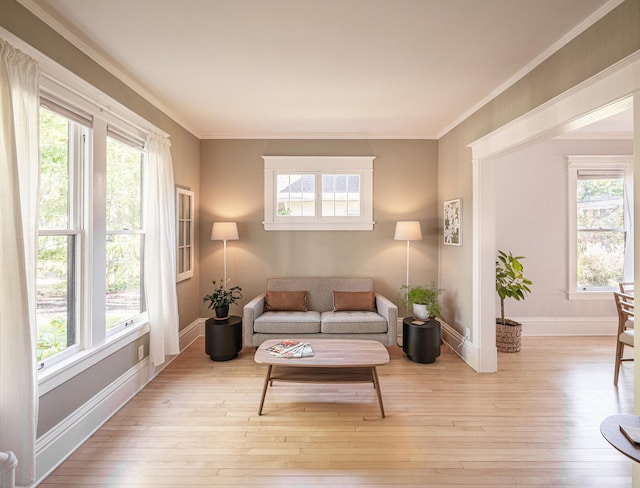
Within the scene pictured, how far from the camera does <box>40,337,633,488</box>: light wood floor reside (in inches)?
83.7

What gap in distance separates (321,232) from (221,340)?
6.41ft

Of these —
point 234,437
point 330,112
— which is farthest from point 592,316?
point 234,437

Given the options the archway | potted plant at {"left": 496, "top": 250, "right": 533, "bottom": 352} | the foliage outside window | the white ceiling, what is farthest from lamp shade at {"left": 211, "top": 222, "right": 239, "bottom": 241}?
potted plant at {"left": 496, "top": 250, "right": 533, "bottom": 352}

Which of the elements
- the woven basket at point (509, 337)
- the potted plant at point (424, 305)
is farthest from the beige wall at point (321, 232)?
the woven basket at point (509, 337)

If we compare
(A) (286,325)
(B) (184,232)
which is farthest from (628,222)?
(B) (184,232)

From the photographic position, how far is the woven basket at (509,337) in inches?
168

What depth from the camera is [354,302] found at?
14.8ft

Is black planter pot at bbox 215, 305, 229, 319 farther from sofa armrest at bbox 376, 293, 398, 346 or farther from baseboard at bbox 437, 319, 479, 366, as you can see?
baseboard at bbox 437, 319, 479, 366

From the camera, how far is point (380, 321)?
4090 mm

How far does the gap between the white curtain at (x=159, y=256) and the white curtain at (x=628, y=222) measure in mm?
5967

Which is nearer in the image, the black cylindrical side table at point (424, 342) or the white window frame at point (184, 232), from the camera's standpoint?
the black cylindrical side table at point (424, 342)

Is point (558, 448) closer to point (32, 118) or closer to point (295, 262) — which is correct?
point (295, 262)

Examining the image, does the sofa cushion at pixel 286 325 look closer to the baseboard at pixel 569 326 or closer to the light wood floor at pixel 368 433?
the light wood floor at pixel 368 433

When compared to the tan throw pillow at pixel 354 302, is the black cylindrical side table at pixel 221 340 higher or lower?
Answer: lower
